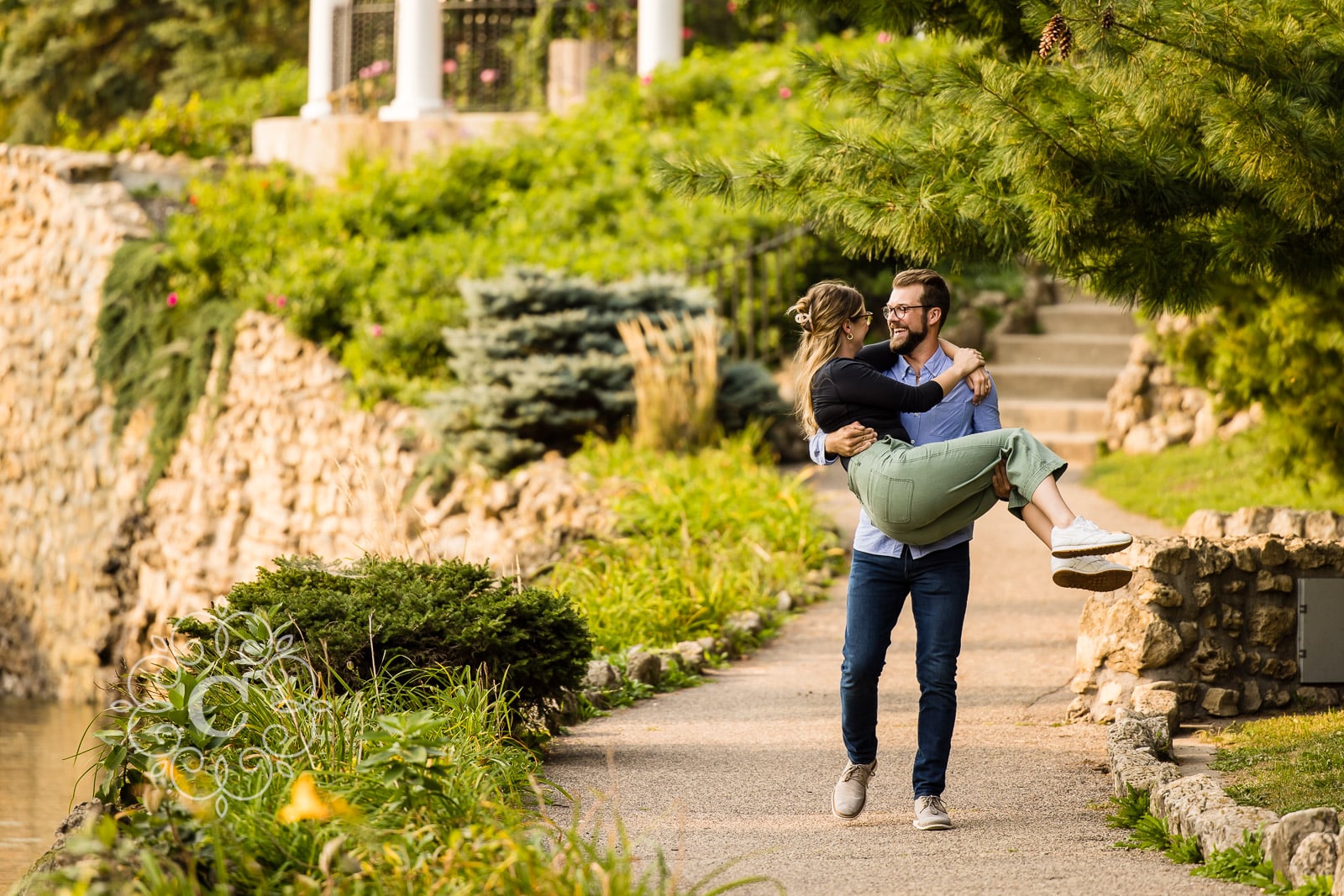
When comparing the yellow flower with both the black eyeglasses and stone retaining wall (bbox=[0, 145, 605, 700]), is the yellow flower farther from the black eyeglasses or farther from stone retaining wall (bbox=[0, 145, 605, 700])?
stone retaining wall (bbox=[0, 145, 605, 700])

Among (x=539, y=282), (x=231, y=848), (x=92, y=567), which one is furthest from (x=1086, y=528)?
(x=92, y=567)

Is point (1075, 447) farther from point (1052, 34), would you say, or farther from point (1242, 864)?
point (1242, 864)

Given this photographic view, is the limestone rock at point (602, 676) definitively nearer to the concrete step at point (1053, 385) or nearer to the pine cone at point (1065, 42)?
the pine cone at point (1065, 42)

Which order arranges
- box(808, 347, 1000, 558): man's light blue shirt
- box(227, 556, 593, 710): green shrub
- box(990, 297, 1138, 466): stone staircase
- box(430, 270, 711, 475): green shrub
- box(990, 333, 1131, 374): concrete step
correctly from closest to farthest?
box(808, 347, 1000, 558): man's light blue shirt, box(227, 556, 593, 710): green shrub, box(430, 270, 711, 475): green shrub, box(990, 297, 1138, 466): stone staircase, box(990, 333, 1131, 374): concrete step

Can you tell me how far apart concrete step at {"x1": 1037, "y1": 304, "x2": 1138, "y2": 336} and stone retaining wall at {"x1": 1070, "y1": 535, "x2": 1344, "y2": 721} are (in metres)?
8.04

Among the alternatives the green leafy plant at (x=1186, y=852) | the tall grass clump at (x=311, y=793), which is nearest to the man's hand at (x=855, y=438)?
the tall grass clump at (x=311, y=793)

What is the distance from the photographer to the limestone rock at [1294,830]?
3779mm

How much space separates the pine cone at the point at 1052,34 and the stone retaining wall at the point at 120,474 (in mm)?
6808

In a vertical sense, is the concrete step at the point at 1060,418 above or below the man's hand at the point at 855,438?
below

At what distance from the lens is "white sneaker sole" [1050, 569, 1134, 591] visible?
13.7ft

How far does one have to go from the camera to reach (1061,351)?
44.1ft

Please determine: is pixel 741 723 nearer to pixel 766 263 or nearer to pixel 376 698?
pixel 376 698

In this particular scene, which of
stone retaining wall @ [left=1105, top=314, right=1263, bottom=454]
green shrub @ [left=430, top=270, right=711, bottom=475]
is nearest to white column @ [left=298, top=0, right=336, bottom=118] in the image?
green shrub @ [left=430, top=270, right=711, bottom=475]

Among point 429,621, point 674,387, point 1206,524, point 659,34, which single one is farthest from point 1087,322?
point 429,621
